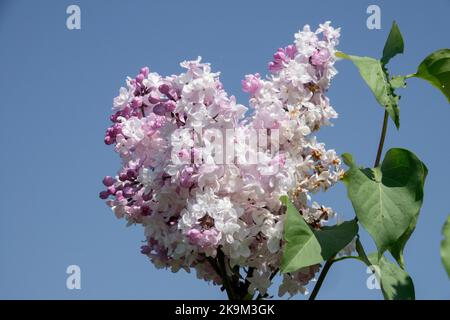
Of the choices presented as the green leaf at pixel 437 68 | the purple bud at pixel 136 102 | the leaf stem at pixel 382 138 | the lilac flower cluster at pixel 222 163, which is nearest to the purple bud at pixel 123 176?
the lilac flower cluster at pixel 222 163

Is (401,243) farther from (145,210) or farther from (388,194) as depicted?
(145,210)

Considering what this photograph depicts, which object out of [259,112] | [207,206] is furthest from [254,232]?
[259,112]

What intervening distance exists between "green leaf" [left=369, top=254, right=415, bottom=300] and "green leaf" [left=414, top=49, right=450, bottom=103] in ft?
1.09

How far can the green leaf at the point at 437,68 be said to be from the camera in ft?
4.58

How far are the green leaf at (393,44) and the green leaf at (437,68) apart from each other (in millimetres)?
50

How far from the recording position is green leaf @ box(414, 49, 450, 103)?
4.58ft

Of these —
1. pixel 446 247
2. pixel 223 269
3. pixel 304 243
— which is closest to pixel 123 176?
pixel 223 269

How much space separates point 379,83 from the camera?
4.43 ft

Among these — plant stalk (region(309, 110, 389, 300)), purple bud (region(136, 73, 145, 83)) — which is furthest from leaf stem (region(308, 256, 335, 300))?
purple bud (region(136, 73, 145, 83))

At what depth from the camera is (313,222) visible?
140cm

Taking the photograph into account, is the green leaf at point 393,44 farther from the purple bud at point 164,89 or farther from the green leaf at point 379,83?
the purple bud at point 164,89
